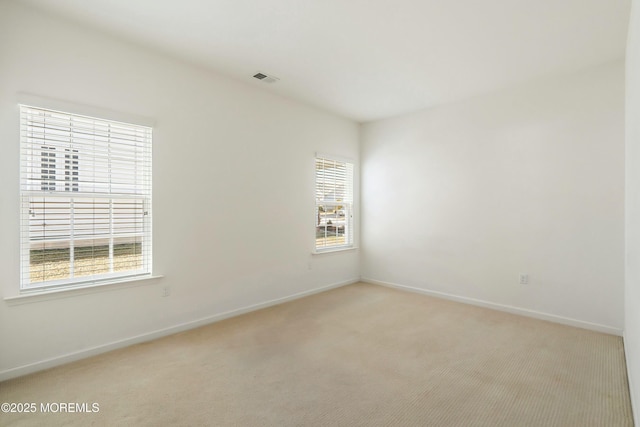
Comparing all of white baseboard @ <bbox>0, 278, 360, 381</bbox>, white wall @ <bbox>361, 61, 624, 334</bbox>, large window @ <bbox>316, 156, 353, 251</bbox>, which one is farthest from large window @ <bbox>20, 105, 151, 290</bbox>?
white wall @ <bbox>361, 61, 624, 334</bbox>

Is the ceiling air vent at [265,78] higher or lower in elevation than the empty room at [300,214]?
higher

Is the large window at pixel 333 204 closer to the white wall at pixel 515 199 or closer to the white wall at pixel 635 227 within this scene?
the white wall at pixel 515 199

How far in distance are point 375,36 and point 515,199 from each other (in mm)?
2600

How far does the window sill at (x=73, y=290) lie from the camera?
2.34 metres

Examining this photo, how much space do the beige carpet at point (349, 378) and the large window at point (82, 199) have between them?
0.78 m

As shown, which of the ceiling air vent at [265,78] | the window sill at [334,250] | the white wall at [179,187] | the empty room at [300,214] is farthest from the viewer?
the window sill at [334,250]

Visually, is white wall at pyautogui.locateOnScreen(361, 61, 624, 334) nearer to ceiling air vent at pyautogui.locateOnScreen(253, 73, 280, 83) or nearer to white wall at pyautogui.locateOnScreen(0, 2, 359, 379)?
white wall at pyautogui.locateOnScreen(0, 2, 359, 379)

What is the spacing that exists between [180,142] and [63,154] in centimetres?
96

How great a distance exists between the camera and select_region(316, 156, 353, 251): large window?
4801 mm

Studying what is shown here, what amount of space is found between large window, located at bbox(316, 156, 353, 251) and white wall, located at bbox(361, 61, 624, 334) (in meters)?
0.47

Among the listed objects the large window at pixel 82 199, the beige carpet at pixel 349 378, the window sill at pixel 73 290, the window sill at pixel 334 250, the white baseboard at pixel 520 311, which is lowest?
the beige carpet at pixel 349 378

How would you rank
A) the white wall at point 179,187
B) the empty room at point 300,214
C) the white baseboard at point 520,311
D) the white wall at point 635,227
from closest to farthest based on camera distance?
the white wall at point 635,227 → the empty room at point 300,214 → the white wall at point 179,187 → the white baseboard at point 520,311

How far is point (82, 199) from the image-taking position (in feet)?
8.68

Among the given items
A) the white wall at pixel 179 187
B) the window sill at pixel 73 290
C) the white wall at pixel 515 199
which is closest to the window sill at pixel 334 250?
the white wall at pixel 179 187
